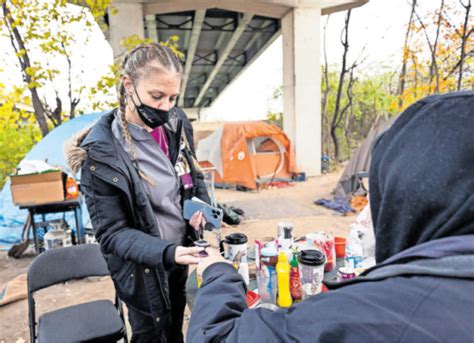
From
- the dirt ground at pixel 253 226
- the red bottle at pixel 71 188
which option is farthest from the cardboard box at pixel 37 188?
the dirt ground at pixel 253 226

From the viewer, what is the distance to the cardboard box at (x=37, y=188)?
3713 millimetres

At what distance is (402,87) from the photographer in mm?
9906

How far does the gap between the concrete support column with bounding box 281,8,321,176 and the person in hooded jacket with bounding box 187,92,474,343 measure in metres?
8.74

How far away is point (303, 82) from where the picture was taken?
9.18 m

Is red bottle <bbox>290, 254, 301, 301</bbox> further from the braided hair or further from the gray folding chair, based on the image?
the gray folding chair

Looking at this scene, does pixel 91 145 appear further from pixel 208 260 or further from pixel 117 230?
pixel 208 260

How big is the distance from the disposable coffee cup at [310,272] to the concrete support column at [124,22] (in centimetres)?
675

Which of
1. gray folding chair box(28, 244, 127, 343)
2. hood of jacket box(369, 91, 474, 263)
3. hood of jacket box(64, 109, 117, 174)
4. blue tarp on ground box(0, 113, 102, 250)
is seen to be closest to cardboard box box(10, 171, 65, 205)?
blue tarp on ground box(0, 113, 102, 250)

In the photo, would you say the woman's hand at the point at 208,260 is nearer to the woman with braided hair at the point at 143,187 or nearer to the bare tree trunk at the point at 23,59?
the woman with braided hair at the point at 143,187

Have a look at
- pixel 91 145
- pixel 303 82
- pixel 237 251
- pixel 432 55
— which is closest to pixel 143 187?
pixel 91 145

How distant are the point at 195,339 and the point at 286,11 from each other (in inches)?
386

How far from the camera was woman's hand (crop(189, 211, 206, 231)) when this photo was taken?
1.59 metres

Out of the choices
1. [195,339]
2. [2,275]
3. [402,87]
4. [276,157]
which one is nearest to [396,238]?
[195,339]

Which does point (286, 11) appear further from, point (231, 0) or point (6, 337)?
point (6, 337)
